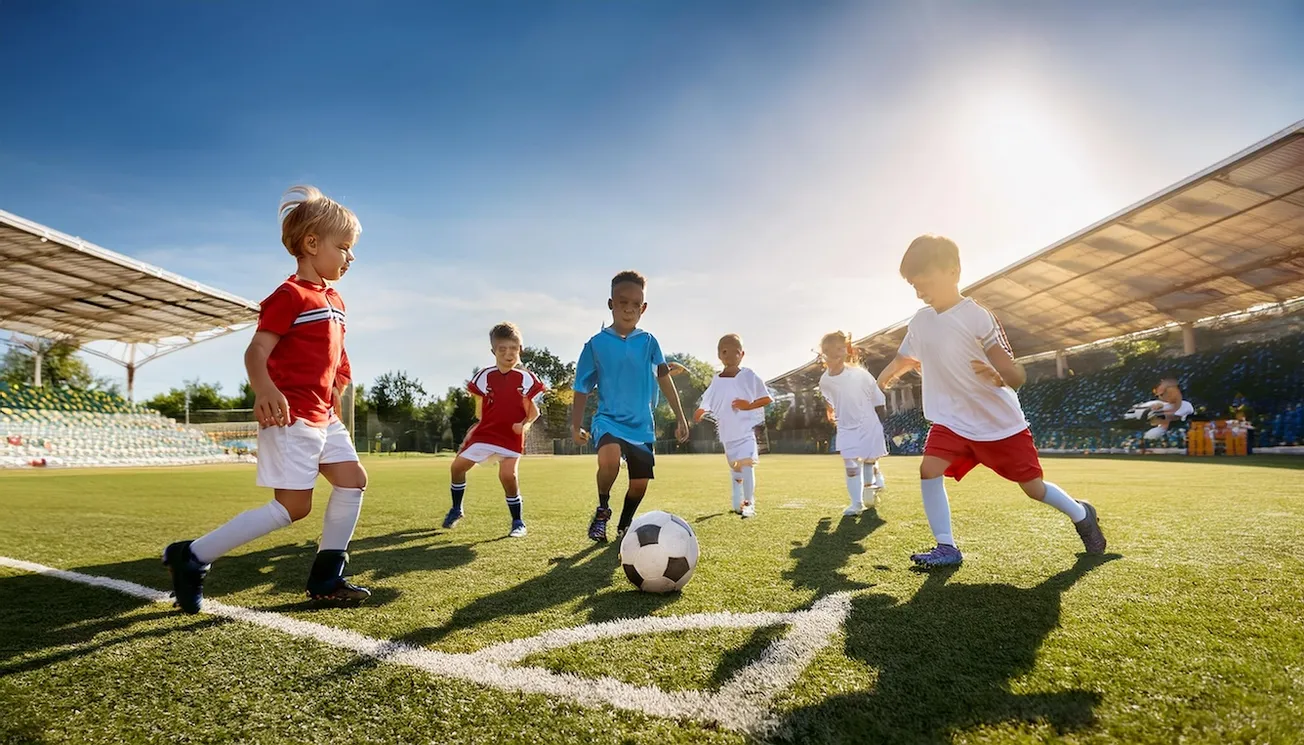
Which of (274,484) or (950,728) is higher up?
(274,484)

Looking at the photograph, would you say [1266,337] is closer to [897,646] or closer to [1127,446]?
[1127,446]

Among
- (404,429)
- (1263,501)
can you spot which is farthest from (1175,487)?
(404,429)

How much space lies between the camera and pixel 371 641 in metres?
2.25

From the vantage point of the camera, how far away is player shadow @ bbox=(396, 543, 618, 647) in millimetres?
2400

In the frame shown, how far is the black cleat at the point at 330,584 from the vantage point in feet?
9.21

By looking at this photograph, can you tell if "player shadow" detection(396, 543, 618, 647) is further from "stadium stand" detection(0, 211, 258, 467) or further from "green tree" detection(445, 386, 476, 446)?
"green tree" detection(445, 386, 476, 446)

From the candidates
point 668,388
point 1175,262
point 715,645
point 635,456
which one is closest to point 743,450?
point 668,388

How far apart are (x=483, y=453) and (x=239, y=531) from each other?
3.17m

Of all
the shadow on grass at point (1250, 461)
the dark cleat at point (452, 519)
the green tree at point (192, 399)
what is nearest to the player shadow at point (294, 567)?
the dark cleat at point (452, 519)

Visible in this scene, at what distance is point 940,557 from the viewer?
340 cm

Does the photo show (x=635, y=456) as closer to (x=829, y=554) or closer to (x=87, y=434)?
(x=829, y=554)

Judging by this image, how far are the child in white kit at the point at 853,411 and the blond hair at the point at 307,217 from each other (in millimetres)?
4888

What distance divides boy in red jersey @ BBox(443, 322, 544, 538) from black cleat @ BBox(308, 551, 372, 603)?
2.78 m

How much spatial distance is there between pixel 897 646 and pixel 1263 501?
6.10m
